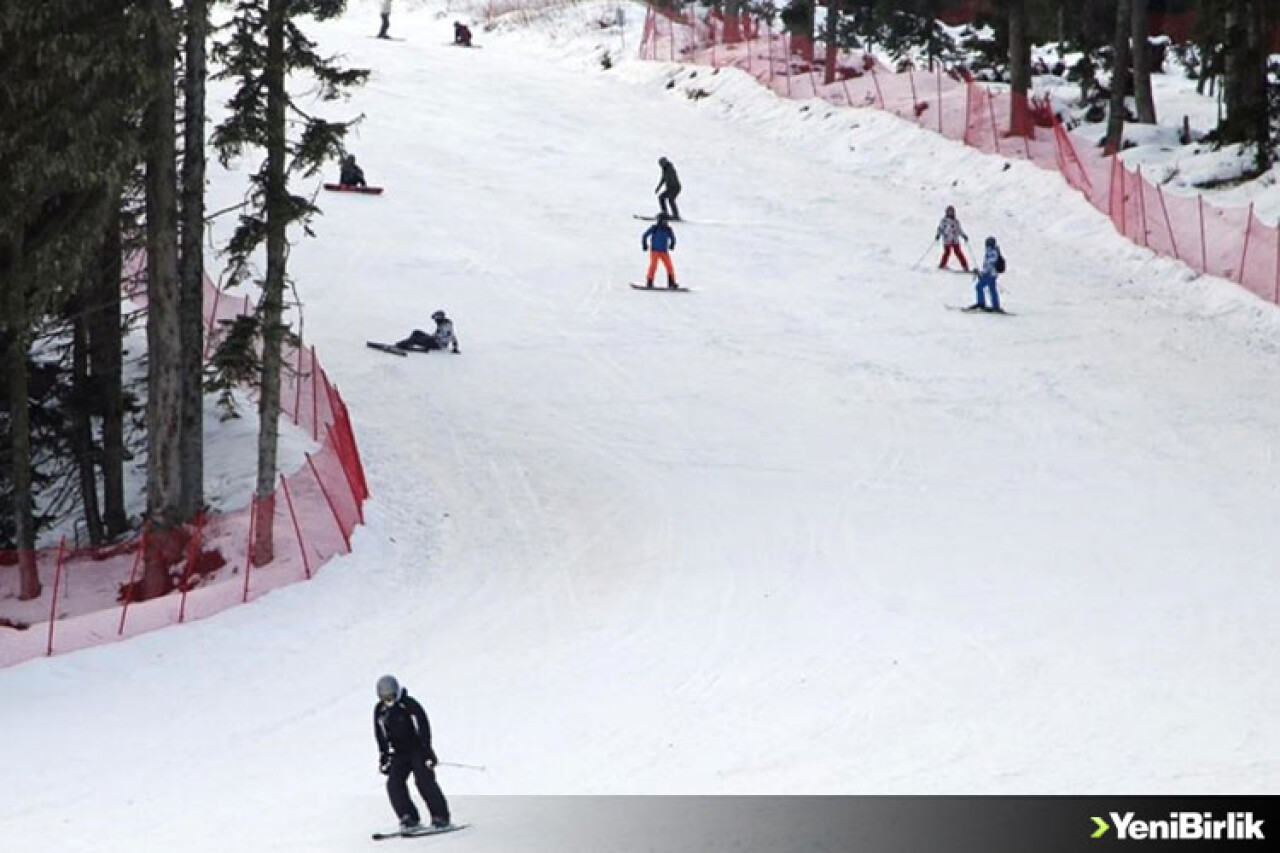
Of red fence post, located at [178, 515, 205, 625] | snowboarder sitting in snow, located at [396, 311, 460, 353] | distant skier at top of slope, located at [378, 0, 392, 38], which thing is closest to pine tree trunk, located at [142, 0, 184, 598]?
red fence post, located at [178, 515, 205, 625]

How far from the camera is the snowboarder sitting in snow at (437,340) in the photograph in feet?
97.7

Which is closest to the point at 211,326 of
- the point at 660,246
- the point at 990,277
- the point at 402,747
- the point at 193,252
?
the point at 193,252

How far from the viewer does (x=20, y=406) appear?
20.2m

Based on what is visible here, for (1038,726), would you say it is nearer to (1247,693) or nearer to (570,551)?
(1247,693)

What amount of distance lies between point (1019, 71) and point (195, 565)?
2634cm

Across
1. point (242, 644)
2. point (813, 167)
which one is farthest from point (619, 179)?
point (242, 644)

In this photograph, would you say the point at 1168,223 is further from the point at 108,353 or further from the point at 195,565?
the point at 195,565

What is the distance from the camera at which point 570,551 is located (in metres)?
21.4

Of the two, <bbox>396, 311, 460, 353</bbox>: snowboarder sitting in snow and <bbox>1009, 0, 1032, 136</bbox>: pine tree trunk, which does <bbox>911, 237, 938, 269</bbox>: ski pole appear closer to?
<bbox>1009, 0, 1032, 136</bbox>: pine tree trunk

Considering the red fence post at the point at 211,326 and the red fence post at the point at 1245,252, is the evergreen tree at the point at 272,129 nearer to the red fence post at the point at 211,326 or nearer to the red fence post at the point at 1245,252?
the red fence post at the point at 211,326

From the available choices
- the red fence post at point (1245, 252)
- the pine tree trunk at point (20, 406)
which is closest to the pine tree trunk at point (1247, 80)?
the red fence post at point (1245, 252)

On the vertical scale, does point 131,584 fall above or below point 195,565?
above

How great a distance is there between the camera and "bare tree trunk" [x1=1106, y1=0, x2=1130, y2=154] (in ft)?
123

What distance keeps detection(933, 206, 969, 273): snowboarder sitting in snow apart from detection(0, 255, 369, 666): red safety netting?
14.7 meters
